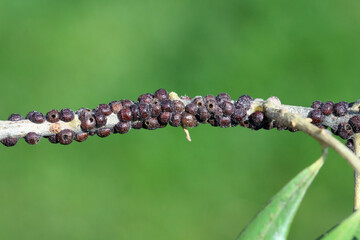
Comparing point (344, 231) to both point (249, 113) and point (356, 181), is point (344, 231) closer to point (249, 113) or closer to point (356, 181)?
point (356, 181)

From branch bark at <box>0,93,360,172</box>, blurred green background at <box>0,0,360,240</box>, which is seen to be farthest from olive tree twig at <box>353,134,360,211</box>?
blurred green background at <box>0,0,360,240</box>

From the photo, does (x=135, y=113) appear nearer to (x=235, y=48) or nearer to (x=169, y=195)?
(x=169, y=195)

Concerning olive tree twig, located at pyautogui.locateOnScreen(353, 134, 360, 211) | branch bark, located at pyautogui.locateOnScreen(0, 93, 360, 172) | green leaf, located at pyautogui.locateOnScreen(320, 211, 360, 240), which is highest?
branch bark, located at pyautogui.locateOnScreen(0, 93, 360, 172)

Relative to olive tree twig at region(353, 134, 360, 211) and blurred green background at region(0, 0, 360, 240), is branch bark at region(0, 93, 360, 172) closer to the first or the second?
olive tree twig at region(353, 134, 360, 211)

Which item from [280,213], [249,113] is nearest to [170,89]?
[249,113]

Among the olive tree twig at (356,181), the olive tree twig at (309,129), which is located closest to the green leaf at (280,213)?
the olive tree twig at (309,129)

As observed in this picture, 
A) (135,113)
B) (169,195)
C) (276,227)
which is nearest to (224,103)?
(135,113)

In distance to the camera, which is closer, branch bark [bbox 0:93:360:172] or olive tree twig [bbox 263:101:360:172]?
olive tree twig [bbox 263:101:360:172]

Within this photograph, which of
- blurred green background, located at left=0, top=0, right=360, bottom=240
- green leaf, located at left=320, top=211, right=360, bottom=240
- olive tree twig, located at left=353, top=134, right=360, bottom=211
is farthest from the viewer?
blurred green background, located at left=0, top=0, right=360, bottom=240
